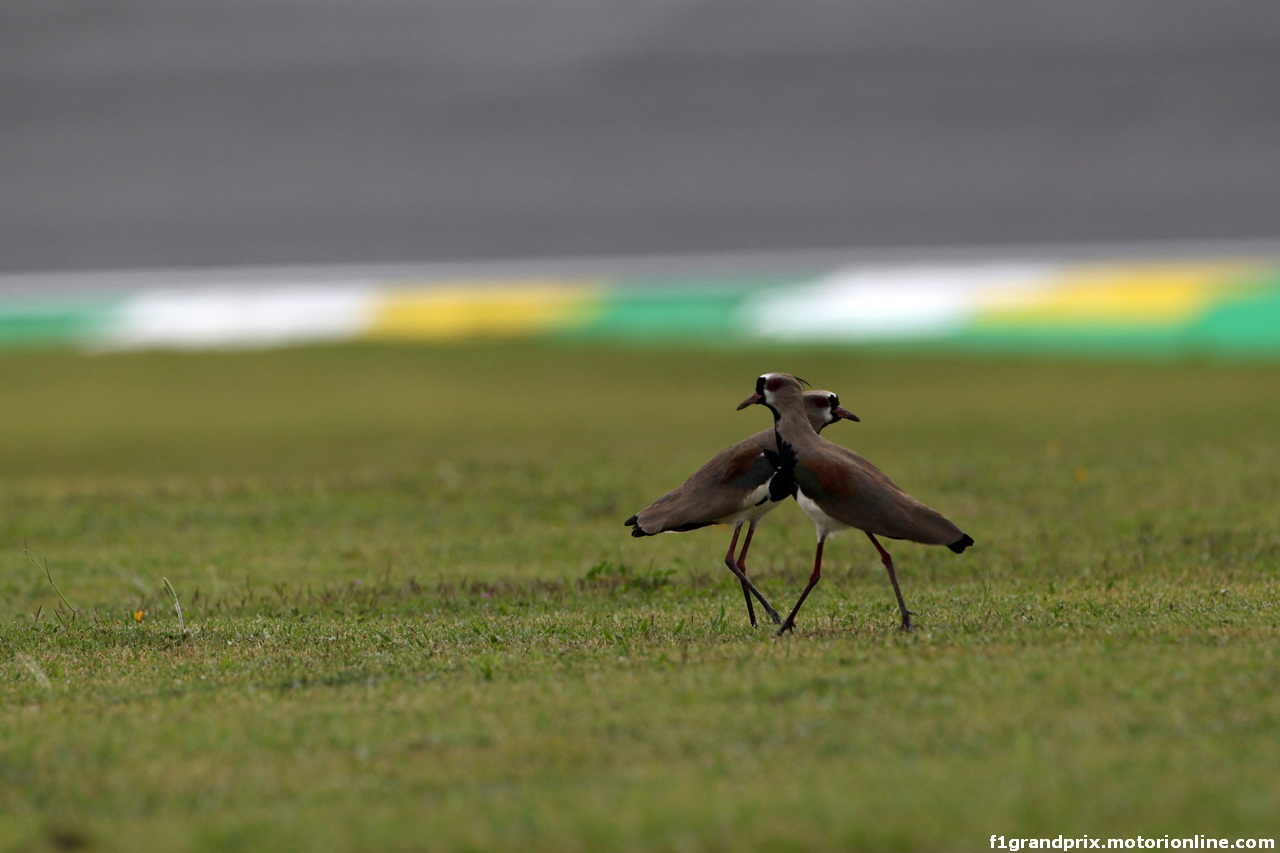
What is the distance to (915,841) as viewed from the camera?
16.1 ft

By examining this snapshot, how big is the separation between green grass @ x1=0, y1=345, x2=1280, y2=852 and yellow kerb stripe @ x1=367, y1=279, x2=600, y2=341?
12384mm

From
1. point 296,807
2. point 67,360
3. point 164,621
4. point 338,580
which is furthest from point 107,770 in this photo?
point 67,360

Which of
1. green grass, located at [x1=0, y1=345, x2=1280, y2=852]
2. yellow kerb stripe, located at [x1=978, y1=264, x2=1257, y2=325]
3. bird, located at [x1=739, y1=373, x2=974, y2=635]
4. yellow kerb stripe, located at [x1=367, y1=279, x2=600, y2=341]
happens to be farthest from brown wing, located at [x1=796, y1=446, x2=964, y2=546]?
yellow kerb stripe, located at [x1=367, y1=279, x2=600, y2=341]

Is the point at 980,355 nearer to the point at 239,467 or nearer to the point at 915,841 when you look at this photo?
the point at 239,467

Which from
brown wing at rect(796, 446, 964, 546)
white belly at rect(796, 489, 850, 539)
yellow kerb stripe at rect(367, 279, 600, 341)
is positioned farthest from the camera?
yellow kerb stripe at rect(367, 279, 600, 341)

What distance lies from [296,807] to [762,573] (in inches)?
283

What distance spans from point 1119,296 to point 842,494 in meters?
26.5

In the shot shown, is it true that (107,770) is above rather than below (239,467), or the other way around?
below

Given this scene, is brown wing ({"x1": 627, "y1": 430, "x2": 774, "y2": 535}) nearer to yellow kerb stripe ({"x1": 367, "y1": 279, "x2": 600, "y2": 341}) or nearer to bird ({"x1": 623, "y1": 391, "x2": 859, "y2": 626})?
bird ({"x1": 623, "y1": 391, "x2": 859, "y2": 626})

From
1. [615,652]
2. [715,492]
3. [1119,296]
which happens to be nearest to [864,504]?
[715,492]

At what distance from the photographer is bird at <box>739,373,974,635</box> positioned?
26.1 ft

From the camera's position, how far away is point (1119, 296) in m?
32.4

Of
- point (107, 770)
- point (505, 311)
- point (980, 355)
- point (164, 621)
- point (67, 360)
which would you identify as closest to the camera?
point (107, 770)

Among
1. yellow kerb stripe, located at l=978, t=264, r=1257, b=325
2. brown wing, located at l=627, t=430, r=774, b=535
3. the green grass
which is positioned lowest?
the green grass
